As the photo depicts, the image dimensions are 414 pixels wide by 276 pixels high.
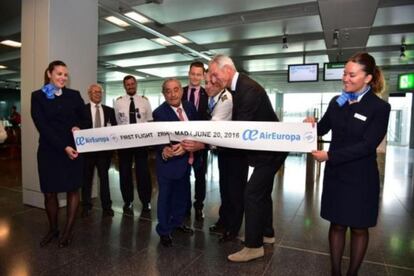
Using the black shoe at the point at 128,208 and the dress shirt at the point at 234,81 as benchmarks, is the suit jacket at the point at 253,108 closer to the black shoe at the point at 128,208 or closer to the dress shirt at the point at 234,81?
the dress shirt at the point at 234,81

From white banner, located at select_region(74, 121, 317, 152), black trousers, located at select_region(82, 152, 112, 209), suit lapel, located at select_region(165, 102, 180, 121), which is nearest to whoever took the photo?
white banner, located at select_region(74, 121, 317, 152)

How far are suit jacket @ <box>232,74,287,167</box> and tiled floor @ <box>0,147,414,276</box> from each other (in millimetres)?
836

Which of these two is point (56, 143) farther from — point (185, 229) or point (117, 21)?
point (117, 21)

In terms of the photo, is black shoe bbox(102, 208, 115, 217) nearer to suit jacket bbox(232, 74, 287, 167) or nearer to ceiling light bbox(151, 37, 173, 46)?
suit jacket bbox(232, 74, 287, 167)

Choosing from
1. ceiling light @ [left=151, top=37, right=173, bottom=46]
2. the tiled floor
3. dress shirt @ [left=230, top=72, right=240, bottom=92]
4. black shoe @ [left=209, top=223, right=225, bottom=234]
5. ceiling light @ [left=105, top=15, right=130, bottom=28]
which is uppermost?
ceiling light @ [left=151, top=37, right=173, bottom=46]

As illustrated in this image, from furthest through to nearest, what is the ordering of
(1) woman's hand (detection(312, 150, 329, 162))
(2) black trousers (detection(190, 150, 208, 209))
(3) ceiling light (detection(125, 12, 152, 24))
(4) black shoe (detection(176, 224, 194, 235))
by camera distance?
(3) ceiling light (detection(125, 12, 152, 24)), (2) black trousers (detection(190, 150, 208, 209)), (4) black shoe (detection(176, 224, 194, 235)), (1) woman's hand (detection(312, 150, 329, 162))

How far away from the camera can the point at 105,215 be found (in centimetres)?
342

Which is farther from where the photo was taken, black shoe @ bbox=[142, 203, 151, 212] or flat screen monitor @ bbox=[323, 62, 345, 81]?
flat screen monitor @ bbox=[323, 62, 345, 81]

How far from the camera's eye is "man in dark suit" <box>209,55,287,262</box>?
7.29 feet

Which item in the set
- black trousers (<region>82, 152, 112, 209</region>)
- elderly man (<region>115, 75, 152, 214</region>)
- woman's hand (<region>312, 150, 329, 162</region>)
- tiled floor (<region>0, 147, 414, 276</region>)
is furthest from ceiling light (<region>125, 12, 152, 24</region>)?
woman's hand (<region>312, 150, 329, 162</region>)

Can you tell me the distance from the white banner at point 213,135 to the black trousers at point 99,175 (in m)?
0.87

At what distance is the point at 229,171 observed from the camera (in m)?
2.70

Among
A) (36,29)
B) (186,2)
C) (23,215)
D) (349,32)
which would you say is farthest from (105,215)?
(349,32)

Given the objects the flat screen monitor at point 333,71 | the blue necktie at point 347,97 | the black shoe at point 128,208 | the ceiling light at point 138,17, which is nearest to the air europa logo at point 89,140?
the black shoe at point 128,208
